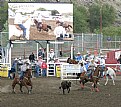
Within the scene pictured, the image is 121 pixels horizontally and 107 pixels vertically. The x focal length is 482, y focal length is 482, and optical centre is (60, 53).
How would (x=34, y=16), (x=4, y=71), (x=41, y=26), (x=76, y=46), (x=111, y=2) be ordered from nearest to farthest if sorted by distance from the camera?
(x=34, y=16) < (x=41, y=26) < (x=4, y=71) < (x=76, y=46) < (x=111, y=2)

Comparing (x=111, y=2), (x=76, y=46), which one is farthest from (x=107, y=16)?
(x=76, y=46)

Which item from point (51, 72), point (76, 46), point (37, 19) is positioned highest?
point (37, 19)

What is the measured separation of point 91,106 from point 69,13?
18209 millimetres

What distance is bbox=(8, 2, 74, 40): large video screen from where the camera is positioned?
3362 cm

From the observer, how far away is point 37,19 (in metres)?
33.9

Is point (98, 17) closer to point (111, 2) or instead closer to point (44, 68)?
point (111, 2)

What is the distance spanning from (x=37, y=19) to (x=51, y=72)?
4.16m

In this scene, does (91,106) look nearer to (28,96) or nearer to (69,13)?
(28,96)

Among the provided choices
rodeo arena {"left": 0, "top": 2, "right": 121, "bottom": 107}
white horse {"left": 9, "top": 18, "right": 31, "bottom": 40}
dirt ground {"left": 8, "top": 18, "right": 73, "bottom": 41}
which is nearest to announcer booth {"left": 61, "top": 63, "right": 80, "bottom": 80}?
rodeo arena {"left": 0, "top": 2, "right": 121, "bottom": 107}

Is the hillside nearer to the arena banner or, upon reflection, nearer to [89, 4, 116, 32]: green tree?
[89, 4, 116, 32]: green tree

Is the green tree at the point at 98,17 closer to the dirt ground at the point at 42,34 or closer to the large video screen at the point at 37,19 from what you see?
the dirt ground at the point at 42,34

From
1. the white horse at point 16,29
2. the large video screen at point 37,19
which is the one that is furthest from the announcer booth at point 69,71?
the white horse at point 16,29

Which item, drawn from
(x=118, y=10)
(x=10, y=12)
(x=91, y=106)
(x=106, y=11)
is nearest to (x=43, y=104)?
(x=91, y=106)

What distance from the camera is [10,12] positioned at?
33438 mm
